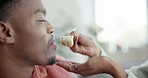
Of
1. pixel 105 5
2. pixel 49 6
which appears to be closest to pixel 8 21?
pixel 49 6

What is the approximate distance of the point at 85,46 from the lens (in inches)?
54.1

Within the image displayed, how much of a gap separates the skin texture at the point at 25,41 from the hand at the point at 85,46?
168 millimetres

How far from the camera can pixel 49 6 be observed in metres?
3.80

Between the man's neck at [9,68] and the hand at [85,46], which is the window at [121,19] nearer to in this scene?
the hand at [85,46]

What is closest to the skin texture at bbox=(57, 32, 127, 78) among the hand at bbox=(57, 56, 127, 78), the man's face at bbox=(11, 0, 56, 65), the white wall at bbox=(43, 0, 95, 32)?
the hand at bbox=(57, 56, 127, 78)

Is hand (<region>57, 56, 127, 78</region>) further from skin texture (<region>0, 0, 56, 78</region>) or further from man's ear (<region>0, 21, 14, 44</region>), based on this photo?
man's ear (<region>0, 21, 14, 44</region>)

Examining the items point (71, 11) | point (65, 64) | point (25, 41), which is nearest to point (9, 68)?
point (25, 41)

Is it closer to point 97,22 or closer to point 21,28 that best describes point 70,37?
point 21,28

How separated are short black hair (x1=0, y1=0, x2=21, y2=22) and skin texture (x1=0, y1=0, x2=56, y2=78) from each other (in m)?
0.01

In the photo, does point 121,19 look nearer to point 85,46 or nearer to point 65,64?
point 85,46

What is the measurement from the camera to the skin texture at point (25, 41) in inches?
44.8

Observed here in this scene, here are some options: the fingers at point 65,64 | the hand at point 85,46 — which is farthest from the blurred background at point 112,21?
the fingers at point 65,64

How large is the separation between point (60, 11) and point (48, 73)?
8.35 feet

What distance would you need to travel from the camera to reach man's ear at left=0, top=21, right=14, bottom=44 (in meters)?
1.12
